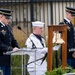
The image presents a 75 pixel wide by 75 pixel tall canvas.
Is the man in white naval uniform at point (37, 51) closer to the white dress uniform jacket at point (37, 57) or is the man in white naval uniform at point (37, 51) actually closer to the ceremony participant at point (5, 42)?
the white dress uniform jacket at point (37, 57)

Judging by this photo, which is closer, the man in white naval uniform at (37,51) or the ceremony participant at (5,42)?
the man in white naval uniform at (37,51)

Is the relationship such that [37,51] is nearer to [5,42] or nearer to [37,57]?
[37,57]

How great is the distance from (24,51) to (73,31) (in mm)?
2378

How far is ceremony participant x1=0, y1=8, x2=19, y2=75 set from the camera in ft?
38.8

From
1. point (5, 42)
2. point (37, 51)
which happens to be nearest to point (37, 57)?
point (37, 51)

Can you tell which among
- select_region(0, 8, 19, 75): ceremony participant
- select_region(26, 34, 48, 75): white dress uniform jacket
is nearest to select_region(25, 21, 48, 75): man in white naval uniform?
select_region(26, 34, 48, 75): white dress uniform jacket

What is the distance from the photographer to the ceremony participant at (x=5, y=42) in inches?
465

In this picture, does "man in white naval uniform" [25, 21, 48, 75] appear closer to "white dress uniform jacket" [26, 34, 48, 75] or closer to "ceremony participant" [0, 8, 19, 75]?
"white dress uniform jacket" [26, 34, 48, 75]

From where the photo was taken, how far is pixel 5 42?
12.1m

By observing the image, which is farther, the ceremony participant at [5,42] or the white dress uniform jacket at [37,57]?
the ceremony participant at [5,42]

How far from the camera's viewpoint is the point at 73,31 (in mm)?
13211

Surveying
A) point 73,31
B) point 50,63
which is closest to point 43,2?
point 73,31

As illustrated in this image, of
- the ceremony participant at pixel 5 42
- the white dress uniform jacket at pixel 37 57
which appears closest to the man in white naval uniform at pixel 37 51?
the white dress uniform jacket at pixel 37 57

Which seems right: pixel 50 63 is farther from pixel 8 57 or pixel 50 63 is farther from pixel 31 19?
pixel 31 19
